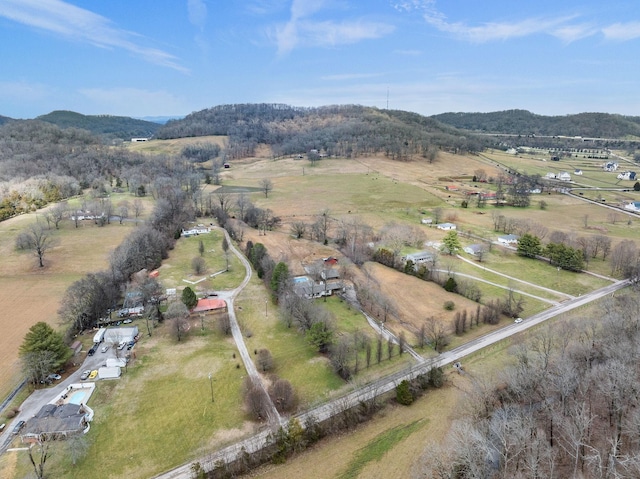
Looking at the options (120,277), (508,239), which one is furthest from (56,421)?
(508,239)

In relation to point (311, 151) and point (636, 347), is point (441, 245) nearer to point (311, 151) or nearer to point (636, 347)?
point (636, 347)

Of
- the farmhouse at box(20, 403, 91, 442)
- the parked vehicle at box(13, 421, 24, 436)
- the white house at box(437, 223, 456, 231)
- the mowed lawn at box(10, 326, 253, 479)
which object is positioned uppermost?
the white house at box(437, 223, 456, 231)

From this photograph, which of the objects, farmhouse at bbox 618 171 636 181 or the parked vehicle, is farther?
farmhouse at bbox 618 171 636 181

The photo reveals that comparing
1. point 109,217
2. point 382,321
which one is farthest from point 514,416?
point 109,217

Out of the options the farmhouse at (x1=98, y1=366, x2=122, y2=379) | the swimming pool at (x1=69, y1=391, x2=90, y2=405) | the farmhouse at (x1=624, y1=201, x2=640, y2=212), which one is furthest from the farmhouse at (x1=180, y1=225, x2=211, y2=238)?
the farmhouse at (x1=624, y1=201, x2=640, y2=212)

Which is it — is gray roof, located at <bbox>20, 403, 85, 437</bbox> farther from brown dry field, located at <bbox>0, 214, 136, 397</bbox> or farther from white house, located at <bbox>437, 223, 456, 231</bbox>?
white house, located at <bbox>437, 223, 456, 231</bbox>

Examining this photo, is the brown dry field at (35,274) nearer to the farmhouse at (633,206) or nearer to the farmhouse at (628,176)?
the farmhouse at (633,206)

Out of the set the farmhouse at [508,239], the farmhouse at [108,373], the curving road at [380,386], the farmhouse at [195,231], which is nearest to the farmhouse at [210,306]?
the farmhouse at [108,373]
